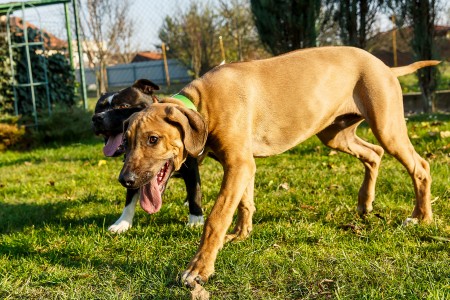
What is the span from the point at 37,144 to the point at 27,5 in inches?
121

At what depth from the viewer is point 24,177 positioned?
6934 mm

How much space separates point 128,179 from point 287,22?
25.6 feet

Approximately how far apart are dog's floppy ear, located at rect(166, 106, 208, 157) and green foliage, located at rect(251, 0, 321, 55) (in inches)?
290

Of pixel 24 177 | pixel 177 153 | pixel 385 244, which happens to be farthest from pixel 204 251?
pixel 24 177

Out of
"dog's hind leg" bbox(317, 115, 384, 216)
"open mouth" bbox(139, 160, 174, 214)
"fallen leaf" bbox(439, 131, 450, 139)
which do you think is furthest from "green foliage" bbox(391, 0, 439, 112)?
"open mouth" bbox(139, 160, 174, 214)

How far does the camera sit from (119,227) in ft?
14.1

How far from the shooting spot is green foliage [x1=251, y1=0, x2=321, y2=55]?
10016 millimetres

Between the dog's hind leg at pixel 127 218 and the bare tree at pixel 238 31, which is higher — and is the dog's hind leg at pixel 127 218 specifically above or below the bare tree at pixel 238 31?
below

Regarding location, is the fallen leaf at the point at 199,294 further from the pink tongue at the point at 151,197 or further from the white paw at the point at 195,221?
the white paw at the point at 195,221

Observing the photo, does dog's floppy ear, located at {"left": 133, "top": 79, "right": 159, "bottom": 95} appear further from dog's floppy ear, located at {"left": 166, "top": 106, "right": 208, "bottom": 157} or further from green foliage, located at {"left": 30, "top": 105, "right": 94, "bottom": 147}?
green foliage, located at {"left": 30, "top": 105, "right": 94, "bottom": 147}

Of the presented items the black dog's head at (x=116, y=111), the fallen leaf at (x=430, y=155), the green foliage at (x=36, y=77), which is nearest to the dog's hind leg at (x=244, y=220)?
the black dog's head at (x=116, y=111)

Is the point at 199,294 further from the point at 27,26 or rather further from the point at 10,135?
the point at 27,26

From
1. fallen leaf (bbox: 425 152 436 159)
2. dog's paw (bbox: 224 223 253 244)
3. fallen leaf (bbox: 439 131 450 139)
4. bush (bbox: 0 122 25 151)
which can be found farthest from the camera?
bush (bbox: 0 122 25 151)

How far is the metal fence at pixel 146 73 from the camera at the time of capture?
17953mm
